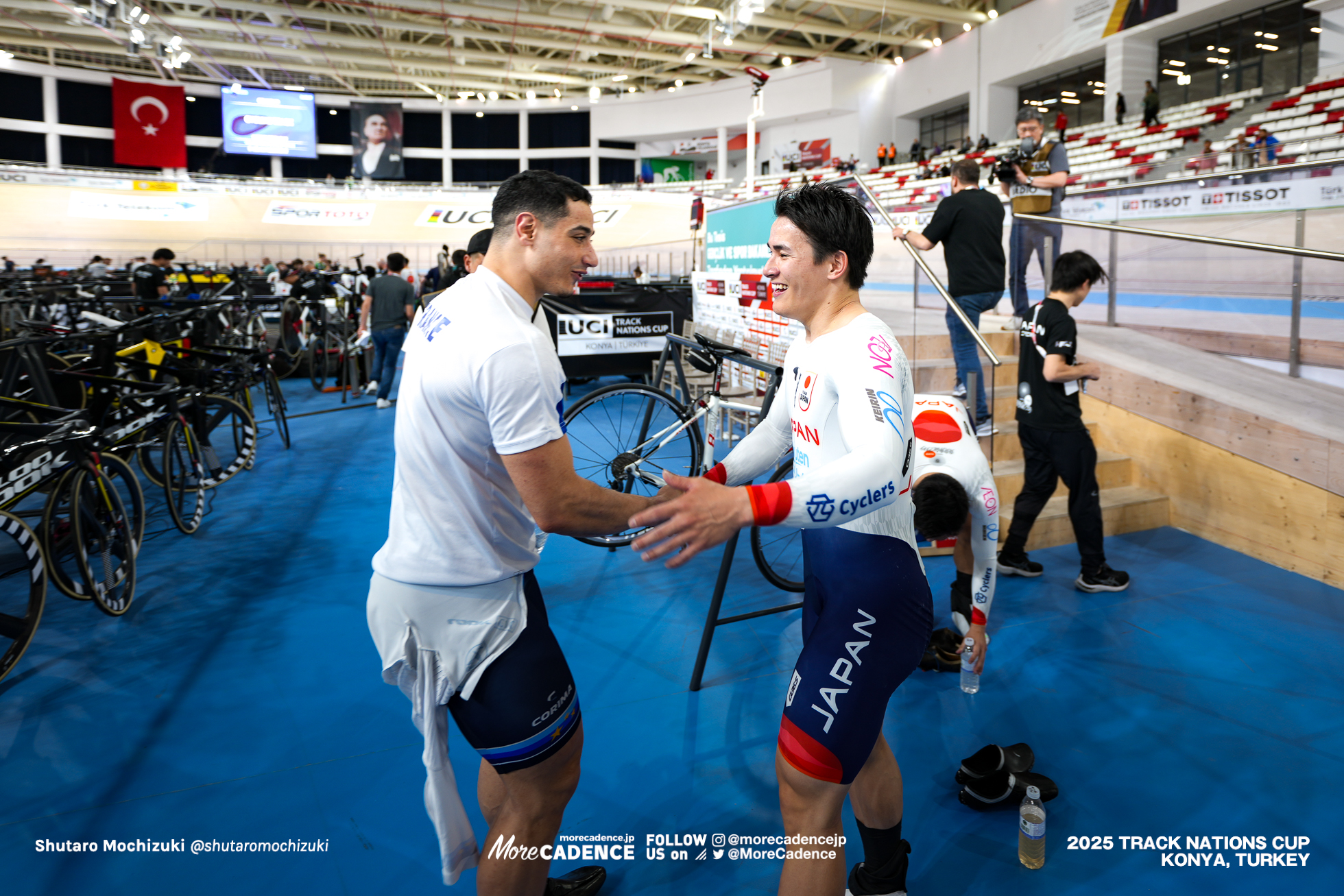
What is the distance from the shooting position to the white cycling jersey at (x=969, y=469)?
2.62 m

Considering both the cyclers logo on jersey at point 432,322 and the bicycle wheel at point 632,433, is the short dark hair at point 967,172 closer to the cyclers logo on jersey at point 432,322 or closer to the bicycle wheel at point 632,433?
the bicycle wheel at point 632,433

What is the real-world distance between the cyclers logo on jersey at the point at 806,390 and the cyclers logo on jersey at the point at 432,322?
2.51 feet

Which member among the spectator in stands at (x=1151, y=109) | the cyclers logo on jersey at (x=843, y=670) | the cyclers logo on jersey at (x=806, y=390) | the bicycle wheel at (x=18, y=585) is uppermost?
the spectator in stands at (x=1151, y=109)

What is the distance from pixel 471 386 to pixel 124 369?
4896 mm

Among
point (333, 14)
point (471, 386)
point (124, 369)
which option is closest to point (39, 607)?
point (124, 369)

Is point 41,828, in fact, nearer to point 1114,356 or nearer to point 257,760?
point 257,760

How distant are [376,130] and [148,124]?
9.49 m

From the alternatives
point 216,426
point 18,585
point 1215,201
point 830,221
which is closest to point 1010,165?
point 1215,201

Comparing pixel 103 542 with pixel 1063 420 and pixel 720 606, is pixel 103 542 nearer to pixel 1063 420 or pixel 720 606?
pixel 720 606

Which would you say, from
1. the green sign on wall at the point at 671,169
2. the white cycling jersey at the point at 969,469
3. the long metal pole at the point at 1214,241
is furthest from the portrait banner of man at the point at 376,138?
the white cycling jersey at the point at 969,469

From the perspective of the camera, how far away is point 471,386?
4.59 ft

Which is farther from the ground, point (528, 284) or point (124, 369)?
point (528, 284)

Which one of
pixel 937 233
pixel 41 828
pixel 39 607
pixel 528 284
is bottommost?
pixel 41 828

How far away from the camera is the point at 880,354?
1475 millimetres
